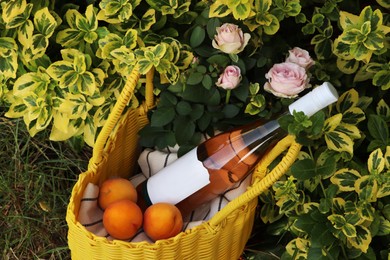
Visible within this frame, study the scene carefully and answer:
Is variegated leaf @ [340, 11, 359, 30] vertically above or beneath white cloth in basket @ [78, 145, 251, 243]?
above

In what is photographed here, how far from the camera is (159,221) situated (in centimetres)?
134

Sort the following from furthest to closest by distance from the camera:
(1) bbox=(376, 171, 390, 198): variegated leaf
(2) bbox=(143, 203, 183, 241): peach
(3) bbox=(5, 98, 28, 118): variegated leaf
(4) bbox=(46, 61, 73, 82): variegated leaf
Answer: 1. (3) bbox=(5, 98, 28, 118): variegated leaf
2. (4) bbox=(46, 61, 73, 82): variegated leaf
3. (2) bbox=(143, 203, 183, 241): peach
4. (1) bbox=(376, 171, 390, 198): variegated leaf

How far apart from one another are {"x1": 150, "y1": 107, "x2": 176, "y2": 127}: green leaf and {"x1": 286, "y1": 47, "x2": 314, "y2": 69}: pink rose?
267 millimetres

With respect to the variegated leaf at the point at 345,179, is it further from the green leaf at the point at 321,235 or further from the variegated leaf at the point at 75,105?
the variegated leaf at the point at 75,105

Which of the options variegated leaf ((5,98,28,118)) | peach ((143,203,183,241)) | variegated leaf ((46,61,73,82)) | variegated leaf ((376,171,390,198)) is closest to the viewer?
variegated leaf ((376,171,390,198))

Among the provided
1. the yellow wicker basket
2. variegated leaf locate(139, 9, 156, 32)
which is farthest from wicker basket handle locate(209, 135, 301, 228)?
variegated leaf locate(139, 9, 156, 32)

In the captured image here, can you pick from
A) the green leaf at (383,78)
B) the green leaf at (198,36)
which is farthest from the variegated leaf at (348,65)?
the green leaf at (198,36)

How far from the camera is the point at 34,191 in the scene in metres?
1.69

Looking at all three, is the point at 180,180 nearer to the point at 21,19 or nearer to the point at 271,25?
the point at 271,25

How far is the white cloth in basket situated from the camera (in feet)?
4.51

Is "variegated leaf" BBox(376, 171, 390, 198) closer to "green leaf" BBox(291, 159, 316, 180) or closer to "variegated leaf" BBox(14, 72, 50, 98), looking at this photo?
"green leaf" BBox(291, 159, 316, 180)


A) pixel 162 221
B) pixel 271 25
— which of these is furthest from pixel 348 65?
pixel 162 221

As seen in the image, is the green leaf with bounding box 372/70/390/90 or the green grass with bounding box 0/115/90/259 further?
the green grass with bounding box 0/115/90/259

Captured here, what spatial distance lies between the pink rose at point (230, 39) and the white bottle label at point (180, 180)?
0.23 meters
